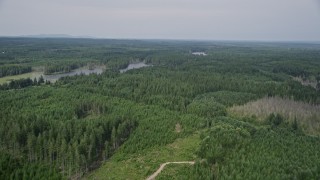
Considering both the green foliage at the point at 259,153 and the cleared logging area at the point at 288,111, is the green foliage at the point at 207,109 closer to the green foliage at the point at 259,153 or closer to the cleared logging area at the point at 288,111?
the cleared logging area at the point at 288,111

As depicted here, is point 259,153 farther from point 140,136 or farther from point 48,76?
point 48,76

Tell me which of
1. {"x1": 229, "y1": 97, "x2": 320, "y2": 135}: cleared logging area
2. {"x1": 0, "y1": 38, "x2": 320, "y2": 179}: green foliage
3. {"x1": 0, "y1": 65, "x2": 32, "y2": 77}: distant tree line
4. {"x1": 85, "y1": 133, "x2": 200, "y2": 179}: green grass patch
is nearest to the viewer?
{"x1": 0, "y1": 38, "x2": 320, "y2": 179}: green foliage

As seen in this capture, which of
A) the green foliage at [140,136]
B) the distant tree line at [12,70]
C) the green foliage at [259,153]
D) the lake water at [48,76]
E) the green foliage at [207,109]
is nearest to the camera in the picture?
the green foliage at [259,153]

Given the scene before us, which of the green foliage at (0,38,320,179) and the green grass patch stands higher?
the green foliage at (0,38,320,179)

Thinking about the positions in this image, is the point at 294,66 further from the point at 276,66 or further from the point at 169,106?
the point at 169,106

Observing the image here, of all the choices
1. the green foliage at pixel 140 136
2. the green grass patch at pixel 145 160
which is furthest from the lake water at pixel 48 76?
the green grass patch at pixel 145 160

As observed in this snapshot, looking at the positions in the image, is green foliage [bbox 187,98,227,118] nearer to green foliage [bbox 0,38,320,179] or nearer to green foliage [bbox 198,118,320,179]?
green foliage [bbox 0,38,320,179]

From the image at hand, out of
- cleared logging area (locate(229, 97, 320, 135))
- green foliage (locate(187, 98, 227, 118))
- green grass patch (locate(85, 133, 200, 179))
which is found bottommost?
green grass patch (locate(85, 133, 200, 179))

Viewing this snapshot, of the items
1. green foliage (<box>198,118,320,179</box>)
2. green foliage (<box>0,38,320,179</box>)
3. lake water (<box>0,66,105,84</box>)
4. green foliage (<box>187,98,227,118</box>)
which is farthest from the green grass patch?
lake water (<box>0,66,105,84</box>)

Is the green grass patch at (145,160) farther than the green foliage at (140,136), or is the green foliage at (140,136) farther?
the green grass patch at (145,160)
